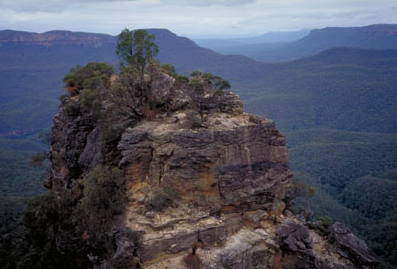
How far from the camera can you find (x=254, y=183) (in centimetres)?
1897

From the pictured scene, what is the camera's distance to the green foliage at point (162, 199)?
17.0 m

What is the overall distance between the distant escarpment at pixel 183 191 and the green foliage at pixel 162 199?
6cm

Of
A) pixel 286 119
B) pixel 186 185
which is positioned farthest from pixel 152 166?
pixel 286 119

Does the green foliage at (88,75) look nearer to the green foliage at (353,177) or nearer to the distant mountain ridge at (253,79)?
the green foliage at (353,177)

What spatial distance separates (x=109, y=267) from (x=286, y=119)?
99.9m

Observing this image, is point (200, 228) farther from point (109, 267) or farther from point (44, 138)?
point (44, 138)

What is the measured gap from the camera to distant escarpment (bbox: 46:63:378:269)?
1650cm

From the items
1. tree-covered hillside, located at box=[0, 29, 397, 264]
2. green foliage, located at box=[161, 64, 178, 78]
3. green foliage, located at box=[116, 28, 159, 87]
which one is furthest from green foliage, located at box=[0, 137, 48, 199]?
green foliage, located at box=[116, 28, 159, 87]

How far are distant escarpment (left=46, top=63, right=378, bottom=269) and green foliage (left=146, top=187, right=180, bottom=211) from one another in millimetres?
59

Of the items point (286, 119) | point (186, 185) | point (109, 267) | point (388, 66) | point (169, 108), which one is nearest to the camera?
point (109, 267)

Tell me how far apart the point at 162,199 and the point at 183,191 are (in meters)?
1.53

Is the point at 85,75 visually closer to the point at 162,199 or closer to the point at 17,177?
the point at 162,199

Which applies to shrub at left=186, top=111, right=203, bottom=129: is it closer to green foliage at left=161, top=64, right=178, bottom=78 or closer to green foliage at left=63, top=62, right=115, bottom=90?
green foliage at left=161, top=64, right=178, bottom=78

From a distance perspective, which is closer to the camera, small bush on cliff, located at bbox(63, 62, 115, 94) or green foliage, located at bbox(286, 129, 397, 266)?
small bush on cliff, located at bbox(63, 62, 115, 94)
